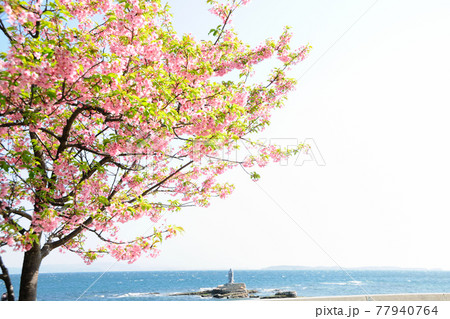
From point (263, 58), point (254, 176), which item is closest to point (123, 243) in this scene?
point (254, 176)

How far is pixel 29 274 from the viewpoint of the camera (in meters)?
5.00

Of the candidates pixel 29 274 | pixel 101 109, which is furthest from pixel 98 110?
pixel 29 274

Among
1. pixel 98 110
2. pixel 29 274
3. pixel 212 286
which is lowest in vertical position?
pixel 212 286

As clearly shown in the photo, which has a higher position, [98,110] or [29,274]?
[98,110]

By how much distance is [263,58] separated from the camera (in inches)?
277

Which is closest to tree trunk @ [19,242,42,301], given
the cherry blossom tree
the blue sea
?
the cherry blossom tree

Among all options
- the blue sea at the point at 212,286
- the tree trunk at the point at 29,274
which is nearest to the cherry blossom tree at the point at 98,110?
the tree trunk at the point at 29,274

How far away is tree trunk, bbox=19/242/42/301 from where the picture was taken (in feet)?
16.2

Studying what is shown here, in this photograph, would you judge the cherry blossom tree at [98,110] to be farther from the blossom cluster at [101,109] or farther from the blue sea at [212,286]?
the blue sea at [212,286]

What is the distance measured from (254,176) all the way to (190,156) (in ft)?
5.40

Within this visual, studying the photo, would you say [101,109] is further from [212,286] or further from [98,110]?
[212,286]

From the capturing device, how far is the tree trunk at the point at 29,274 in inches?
195
